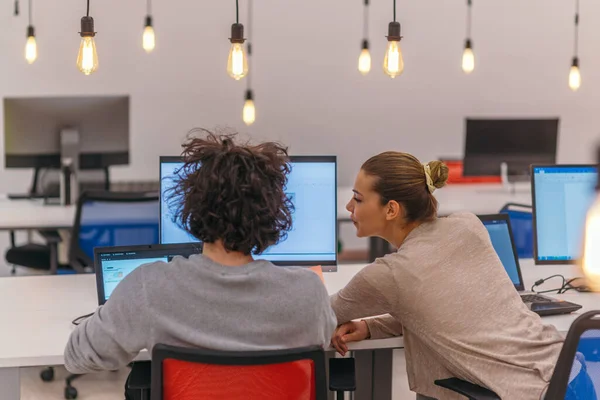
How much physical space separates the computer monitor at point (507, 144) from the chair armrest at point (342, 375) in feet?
12.3

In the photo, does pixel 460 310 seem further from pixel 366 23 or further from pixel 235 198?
pixel 366 23

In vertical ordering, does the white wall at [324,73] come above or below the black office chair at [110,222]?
above

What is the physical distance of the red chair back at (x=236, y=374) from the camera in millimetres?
1667

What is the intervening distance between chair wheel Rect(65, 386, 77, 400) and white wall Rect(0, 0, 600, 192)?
4166mm

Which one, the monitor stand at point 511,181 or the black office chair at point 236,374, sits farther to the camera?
the monitor stand at point 511,181

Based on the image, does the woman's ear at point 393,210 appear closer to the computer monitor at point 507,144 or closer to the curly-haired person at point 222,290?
the curly-haired person at point 222,290

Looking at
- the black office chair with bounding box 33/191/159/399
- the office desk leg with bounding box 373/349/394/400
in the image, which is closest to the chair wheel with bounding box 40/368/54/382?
the office desk leg with bounding box 373/349/394/400

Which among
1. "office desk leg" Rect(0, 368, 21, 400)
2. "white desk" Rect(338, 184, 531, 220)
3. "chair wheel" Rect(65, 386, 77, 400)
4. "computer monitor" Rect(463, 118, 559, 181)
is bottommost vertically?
"chair wheel" Rect(65, 386, 77, 400)

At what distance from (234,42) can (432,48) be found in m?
4.25

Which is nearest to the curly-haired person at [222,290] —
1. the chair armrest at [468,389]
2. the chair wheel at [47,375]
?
the chair armrest at [468,389]

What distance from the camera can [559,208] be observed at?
2990 mm

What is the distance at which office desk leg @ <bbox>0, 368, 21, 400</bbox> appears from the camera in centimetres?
215

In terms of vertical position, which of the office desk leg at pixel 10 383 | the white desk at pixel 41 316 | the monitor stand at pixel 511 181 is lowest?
the office desk leg at pixel 10 383

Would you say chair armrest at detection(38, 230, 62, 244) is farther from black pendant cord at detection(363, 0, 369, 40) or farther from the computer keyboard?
black pendant cord at detection(363, 0, 369, 40)
